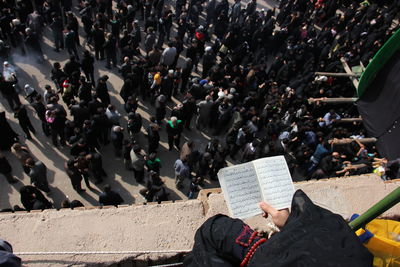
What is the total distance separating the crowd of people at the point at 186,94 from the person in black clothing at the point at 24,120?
0.12 ft

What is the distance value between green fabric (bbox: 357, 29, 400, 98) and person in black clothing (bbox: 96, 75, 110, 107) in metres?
6.43

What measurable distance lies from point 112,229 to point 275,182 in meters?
1.98

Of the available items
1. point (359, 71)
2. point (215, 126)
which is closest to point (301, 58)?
point (359, 71)

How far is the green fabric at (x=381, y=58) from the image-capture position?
4.98 meters

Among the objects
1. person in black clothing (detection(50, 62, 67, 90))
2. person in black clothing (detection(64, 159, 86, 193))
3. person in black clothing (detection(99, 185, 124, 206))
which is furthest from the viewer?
person in black clothing (detection(50, 62, 67, 90))

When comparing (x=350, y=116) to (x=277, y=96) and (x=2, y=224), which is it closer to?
(x=277, y=96)

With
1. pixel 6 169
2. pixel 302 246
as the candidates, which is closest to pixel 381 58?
pixel 302 246

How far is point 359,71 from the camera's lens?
11.3 metres

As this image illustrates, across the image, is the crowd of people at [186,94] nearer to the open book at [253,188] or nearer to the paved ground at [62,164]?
the paved ground at [62,164]

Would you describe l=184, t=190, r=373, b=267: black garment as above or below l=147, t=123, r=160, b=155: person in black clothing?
above

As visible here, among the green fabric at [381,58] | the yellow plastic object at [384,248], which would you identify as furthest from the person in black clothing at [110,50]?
the yellow plastic object at [384,248]

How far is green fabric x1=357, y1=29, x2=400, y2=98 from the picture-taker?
4980mm

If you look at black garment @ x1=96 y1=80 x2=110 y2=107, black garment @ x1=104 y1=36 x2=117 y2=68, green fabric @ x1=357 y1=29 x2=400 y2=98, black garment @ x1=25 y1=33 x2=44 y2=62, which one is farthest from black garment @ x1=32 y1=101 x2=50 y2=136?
green fabric @ x1=357 y1=29 x2=400 y2=98

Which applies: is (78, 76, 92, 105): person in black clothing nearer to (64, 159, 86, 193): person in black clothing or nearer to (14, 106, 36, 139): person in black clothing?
(14, 106, 36, 139): person in black clothing
